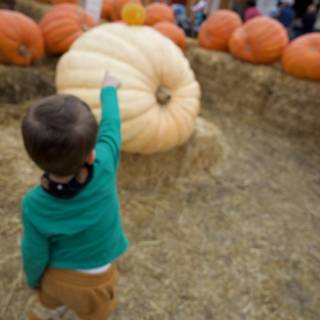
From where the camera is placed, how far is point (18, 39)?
325 centimetres

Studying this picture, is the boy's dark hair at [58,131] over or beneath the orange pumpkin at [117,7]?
over

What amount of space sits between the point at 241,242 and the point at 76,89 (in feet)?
4.77

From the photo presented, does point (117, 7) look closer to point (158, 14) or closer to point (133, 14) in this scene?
point (158, 14)

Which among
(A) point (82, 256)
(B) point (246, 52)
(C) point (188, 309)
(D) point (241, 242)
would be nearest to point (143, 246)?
(C) point (188, 309)

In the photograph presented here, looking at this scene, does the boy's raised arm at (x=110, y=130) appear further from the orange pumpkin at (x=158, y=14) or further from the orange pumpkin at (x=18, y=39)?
the orange pumpkin at (x=158, y=14)

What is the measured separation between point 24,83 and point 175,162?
65.2 inches

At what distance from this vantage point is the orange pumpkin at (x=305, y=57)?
12.9ft

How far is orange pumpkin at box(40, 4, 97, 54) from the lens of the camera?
364 centimetres

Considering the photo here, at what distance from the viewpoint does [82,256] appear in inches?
46.5

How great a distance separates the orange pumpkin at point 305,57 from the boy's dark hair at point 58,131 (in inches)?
143

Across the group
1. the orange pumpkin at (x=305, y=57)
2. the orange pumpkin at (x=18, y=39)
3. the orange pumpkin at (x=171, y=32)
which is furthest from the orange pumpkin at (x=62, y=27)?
the orange pumpkin at (x=305, y=57)

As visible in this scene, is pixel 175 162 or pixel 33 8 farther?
pixel 33 8

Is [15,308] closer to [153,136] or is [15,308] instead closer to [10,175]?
[10,175]

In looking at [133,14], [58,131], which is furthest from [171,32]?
[58,131]
